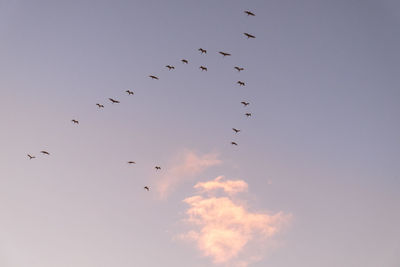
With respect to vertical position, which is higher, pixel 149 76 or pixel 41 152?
pixel 149 76

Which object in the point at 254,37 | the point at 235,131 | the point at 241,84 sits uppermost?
the point at 254,37

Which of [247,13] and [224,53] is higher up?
[247,13]

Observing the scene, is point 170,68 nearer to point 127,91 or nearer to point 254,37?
point 127,91

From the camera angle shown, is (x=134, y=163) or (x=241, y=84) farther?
(x=134, y=163)

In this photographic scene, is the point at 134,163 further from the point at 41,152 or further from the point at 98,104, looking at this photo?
the point at 41,152

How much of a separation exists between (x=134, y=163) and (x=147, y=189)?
39.5ft

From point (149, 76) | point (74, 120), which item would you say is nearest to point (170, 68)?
point (149, 76)

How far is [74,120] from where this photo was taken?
122m

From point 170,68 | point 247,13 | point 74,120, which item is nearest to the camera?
point 247,13

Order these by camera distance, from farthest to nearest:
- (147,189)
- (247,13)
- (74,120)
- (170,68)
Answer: (147,189) < (74,120) < (170,68) < (247,13)

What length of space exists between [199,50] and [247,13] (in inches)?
606

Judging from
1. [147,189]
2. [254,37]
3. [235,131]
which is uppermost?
[254,37]

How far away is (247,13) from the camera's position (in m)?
105

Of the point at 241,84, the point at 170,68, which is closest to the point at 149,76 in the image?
the point at 170,68
